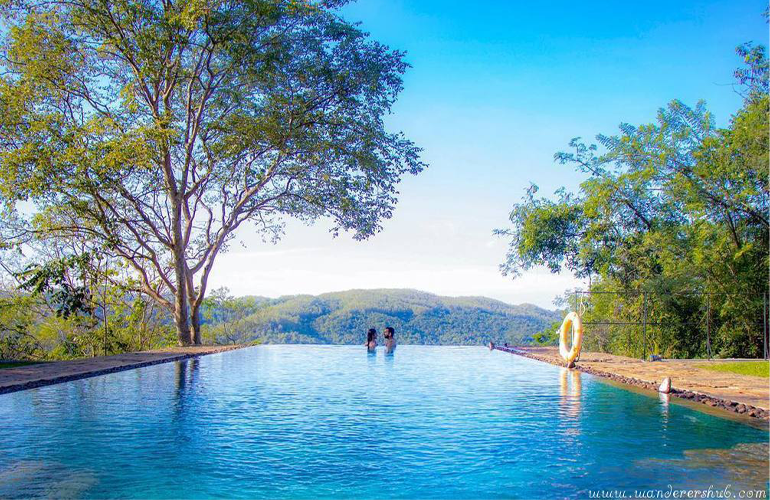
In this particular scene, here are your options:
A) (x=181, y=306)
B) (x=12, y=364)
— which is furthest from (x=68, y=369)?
(x=181, y=306)

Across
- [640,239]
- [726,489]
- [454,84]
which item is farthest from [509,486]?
[640,239]

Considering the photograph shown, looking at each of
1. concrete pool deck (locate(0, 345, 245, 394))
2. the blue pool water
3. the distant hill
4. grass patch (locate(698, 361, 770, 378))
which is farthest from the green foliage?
the distant hill

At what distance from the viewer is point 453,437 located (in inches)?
239

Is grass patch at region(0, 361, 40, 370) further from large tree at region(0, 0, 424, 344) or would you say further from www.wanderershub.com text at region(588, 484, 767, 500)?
www.wanderershub.com text at region(588, 484, 767, 500)

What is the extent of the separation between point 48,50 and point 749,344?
1909cm

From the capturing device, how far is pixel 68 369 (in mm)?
9805

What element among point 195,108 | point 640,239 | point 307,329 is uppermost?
point 195,108

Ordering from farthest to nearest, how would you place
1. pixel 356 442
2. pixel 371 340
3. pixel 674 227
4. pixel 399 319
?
pixel 399 319 → pixel 371 340 → pixel 674 227 → pixel 356 442

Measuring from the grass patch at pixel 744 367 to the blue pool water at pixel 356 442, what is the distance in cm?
336

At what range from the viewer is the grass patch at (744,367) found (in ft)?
35.6

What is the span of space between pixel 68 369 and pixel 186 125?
8.54 metres

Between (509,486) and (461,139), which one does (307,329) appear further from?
(509,486)

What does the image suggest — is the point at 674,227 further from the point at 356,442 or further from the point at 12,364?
the point at 12,364

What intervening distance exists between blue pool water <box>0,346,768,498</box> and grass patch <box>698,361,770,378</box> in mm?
3362
